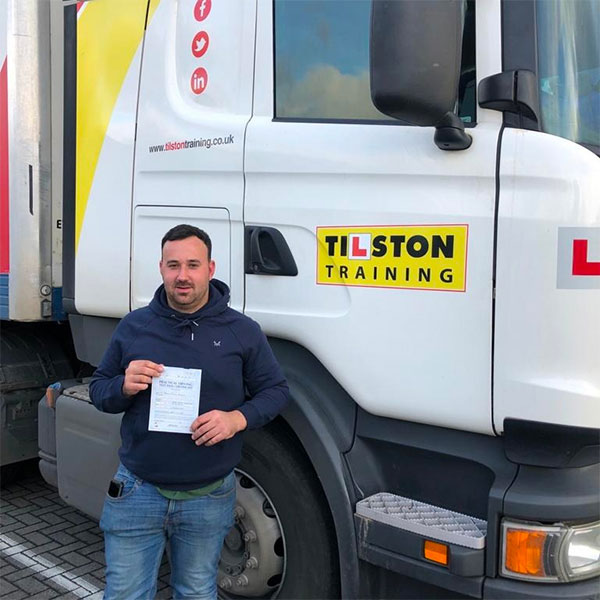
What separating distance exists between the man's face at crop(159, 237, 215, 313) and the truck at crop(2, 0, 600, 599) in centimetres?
33

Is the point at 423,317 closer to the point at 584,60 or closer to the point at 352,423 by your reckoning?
the point at 352,423

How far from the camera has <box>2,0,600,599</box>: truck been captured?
1.83m

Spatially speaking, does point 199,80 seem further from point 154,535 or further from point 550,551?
point 550,551

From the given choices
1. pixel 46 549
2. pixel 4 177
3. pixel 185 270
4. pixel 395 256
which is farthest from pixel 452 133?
pixel 46 549

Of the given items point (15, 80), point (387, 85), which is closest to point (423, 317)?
point (387, 85)

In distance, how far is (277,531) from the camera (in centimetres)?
250

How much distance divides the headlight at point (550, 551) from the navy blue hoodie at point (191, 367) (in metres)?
0.79

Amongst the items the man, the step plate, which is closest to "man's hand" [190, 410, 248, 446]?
the man

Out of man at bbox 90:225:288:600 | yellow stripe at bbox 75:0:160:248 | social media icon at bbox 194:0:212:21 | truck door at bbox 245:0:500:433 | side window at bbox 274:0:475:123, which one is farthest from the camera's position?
yellow stripe at bbox 75:0:160:248

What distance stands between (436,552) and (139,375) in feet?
3.28

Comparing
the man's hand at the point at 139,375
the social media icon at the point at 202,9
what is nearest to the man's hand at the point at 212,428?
the man's hand at the point at 139,375

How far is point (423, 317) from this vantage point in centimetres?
203

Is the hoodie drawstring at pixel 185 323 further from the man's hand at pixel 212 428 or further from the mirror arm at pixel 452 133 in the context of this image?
the mirror arm at pixel 452 133

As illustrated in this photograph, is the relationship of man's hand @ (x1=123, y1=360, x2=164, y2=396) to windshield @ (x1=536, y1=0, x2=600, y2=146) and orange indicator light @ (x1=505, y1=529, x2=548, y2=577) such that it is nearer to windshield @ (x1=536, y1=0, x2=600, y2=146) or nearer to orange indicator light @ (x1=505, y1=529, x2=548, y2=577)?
orange indicator light @ (x1=505, y1=529, x2=548, y2=577)
